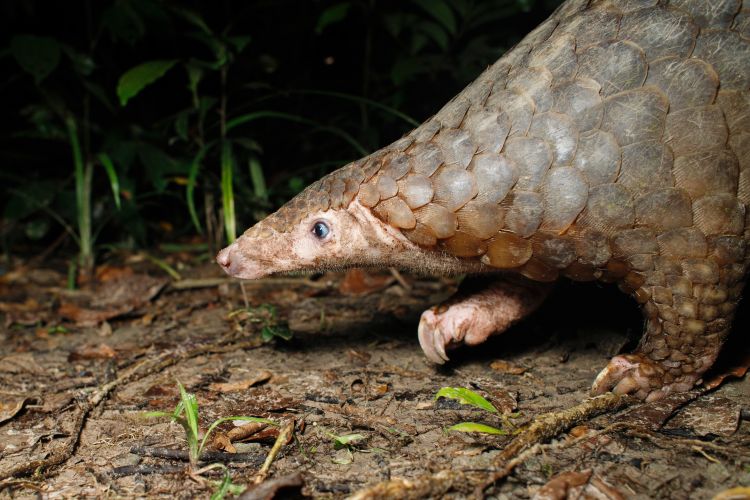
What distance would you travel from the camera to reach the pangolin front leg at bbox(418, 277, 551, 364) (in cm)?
285

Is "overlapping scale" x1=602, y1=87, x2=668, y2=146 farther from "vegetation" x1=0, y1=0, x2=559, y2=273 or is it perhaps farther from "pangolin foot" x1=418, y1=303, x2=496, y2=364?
"vegetation" x1=0, y1=0, x2=559, y2=273

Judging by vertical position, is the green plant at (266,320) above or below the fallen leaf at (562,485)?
above

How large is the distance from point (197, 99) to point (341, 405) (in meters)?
2.65

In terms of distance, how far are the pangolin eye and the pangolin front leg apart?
1.93 feet

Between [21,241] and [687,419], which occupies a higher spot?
[21,241]

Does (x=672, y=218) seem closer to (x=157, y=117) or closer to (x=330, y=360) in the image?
(x=330, y=360)

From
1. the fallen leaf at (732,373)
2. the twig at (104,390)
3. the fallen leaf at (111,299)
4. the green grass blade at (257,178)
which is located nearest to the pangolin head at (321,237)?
the twig at (104,390)

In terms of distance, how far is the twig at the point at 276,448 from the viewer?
200 cm

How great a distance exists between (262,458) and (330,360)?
103 cm

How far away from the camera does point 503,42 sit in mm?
6441

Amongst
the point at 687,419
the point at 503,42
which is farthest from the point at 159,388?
the point at 503,42

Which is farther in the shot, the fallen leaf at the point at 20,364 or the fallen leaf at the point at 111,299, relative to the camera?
the fallen leaf at the point at 111,299

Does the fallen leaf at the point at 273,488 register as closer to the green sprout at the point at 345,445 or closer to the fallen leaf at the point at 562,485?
the green sprout at the point at 345,445

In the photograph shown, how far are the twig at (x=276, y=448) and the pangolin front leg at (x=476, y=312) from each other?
2.60 feet
